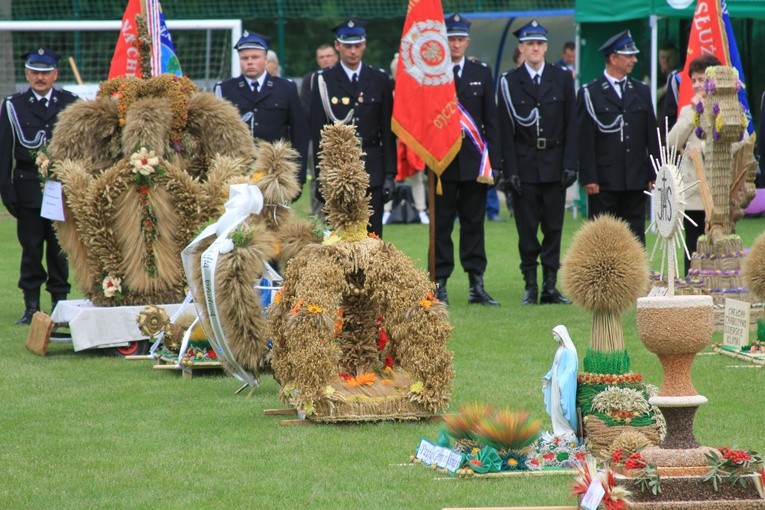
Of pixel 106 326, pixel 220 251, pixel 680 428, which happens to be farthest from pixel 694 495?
pixel 106 326

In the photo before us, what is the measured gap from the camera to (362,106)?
11602 millimetres

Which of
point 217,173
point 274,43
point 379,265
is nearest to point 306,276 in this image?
point 379,265

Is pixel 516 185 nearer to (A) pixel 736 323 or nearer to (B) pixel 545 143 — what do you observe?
(B) pixel 545 143

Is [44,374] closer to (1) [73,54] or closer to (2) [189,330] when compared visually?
Result: (2) [189,330]

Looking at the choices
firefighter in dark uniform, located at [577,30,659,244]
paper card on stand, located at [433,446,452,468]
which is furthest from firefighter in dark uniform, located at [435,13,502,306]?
paper card on stand, located at [433,446,452,468]

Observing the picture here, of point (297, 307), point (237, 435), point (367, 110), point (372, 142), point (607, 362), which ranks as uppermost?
point (367, 110)

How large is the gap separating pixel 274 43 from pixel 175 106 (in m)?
17.7

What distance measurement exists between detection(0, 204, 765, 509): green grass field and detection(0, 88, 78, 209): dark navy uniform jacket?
1557mm

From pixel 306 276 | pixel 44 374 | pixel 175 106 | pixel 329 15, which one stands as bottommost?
pixel 44 374

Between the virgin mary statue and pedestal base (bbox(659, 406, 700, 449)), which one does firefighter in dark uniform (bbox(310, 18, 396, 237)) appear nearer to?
the virgin mary statue

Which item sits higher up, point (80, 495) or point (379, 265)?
point (379, 265)

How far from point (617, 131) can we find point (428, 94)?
174 centimetres

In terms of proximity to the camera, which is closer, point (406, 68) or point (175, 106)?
point (175, 106)

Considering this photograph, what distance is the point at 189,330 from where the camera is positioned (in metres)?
8.89
